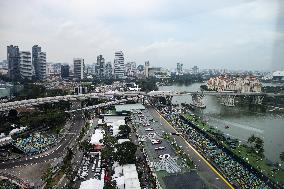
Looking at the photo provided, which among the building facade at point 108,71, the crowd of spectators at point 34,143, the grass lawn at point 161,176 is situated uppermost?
the building facade at point 108,71

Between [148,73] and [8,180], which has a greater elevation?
[148,73]

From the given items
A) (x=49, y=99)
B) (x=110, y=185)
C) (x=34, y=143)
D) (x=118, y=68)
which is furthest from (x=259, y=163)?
(x=118, y=68)

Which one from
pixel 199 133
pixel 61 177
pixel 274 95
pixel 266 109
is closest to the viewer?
pixel 61 177

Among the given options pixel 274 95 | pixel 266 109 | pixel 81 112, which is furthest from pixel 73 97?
pixel 274 95

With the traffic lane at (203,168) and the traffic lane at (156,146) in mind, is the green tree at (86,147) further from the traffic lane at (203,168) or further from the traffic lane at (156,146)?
the traffic lane at (203,168)

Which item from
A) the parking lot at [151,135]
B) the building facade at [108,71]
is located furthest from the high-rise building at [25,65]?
the parking lot at [151,135]

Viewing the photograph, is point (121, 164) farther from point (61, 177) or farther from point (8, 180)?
point (8, 180)

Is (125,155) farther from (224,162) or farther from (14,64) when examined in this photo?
(14,64)
